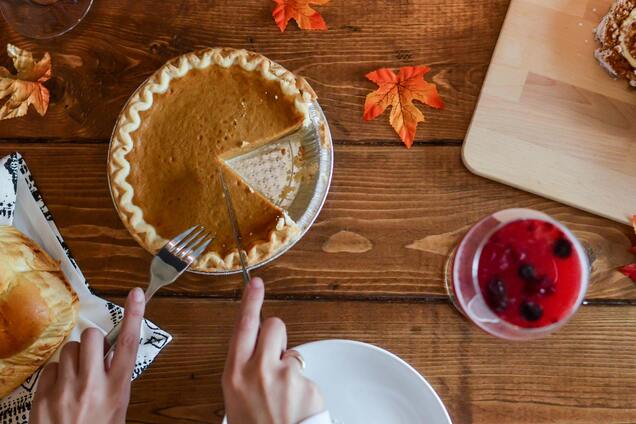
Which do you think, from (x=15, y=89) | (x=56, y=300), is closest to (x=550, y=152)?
(x=56, y=300)

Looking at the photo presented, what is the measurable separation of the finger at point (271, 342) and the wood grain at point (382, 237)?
0.38 metres

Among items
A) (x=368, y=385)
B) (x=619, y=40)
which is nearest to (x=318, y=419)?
(x=368, y=385)

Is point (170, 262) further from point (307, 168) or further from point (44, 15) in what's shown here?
point (44, 15)

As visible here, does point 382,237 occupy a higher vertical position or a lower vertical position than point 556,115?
lower

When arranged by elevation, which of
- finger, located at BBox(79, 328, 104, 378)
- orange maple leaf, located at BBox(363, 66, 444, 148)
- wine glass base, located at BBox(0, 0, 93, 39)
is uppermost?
wine glass base, located at BBox(0, 0, 93, 39)

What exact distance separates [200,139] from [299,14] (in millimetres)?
422

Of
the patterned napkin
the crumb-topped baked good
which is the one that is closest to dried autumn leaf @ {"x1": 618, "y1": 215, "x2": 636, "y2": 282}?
the crumb-topped baked good

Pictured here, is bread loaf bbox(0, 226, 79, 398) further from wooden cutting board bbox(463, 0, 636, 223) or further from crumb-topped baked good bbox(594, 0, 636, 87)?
crumb-topped baked good bbox(594, 0, 636, 87)

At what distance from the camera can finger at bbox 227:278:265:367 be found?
1.28 metres

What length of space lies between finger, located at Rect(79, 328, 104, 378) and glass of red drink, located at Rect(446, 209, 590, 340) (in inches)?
32.4

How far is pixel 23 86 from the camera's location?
1.74 meters

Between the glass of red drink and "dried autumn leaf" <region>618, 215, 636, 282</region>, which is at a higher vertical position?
the glass of red drink

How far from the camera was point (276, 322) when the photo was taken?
4.26 feet

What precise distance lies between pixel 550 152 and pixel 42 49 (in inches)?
53.9
